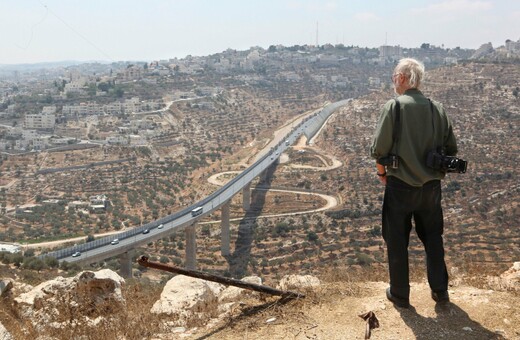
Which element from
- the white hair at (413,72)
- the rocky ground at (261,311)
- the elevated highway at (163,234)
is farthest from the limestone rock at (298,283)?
the elevated highway at (163,234)

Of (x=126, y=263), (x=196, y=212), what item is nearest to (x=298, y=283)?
(x=126, y=263)

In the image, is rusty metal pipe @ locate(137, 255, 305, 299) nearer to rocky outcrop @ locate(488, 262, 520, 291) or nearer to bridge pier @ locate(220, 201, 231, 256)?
rocky outcrop @ locate(488, 262, 520, 291)

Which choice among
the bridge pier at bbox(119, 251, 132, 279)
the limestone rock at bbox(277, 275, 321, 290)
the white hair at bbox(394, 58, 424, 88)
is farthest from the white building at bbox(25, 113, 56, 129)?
the white hair at bbox(394, 58, 424, 88)

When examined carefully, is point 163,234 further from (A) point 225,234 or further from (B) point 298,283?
(B) point 298,283

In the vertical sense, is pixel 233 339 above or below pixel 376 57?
below

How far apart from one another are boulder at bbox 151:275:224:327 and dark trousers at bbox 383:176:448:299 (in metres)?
1.43

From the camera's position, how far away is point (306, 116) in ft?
247

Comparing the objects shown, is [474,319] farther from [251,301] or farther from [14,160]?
[14,160]

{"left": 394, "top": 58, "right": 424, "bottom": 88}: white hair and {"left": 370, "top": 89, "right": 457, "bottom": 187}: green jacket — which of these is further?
{"left": 394, "top": 58, "right": 424, "bottom": 88}: white hair

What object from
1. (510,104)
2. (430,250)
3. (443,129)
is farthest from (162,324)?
(510,104)

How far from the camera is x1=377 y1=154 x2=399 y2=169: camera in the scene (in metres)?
3.39

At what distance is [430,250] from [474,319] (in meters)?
0.52

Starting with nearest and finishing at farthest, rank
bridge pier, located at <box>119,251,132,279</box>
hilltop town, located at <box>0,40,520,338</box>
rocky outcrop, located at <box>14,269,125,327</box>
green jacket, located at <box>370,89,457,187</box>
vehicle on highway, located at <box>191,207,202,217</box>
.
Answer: green jacket, located at <box>370,89,457,187</box>, rocky outcrop, located at <box>14,269,125,327</box>, bridge pier, located at <box>119,251,132,279</box>, hilltop town, located at <box>0,40,520,338</box>, vehicle on highway, located at <box>191,207,202,217</box>

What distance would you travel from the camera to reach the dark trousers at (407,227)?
3473 millimetres
